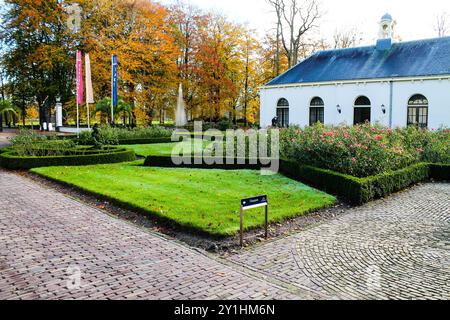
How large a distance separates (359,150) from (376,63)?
66.0ft

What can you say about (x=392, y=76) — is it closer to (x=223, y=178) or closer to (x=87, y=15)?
(x=223, y=178)

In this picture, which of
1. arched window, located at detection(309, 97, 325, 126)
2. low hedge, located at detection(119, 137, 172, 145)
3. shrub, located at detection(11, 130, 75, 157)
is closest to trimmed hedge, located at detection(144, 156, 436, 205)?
shrub, located at detection(11, 130, 75, 157)

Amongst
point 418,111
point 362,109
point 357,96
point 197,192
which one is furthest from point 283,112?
point 197,192

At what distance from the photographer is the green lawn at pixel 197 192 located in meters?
8.46

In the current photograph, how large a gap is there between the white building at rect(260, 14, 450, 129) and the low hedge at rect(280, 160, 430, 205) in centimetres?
1463

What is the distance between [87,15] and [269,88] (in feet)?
58.9

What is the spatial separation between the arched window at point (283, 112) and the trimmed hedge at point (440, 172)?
19.8 m

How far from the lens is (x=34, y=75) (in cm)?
3662

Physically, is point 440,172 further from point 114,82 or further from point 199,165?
point 114,82

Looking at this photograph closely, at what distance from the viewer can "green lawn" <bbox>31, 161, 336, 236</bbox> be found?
8457 millimetres

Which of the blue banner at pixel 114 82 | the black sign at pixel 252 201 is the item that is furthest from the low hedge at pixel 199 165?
the blue banner at pixel 114 82

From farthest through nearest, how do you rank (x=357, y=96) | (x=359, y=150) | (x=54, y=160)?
1. (x=357, y=96)
2. (x=54, y=160)
3. (x=359, y=150)

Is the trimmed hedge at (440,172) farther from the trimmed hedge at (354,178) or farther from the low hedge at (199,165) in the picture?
the low hedge at (199,165)

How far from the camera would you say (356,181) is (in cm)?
1105
